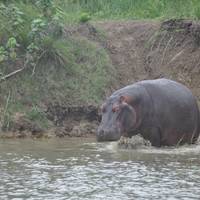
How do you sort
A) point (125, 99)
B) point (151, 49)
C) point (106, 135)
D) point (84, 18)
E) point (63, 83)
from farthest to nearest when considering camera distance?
point (84, 18), point (151, 49), point (63, 83), point (125, 99), point (106, 135)

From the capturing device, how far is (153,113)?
419 inches

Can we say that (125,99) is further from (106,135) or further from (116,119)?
(106,135)

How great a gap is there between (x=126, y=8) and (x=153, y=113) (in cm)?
549

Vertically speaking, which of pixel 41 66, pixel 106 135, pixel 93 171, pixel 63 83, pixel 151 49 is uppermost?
pixel 151 49

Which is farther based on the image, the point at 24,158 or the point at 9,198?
the point at 24,158

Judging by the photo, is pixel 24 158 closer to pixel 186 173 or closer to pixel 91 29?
pixel 186 173

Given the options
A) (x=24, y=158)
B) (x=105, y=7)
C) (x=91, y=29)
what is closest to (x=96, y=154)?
(x=24, y=158)

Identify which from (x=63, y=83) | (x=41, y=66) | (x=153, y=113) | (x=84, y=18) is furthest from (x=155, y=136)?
(x=84, y=18)

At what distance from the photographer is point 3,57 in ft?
39.0

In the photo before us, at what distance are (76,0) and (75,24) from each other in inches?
69.3

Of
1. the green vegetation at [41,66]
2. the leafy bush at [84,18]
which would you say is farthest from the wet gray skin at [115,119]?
the leafy bush at [84,18]

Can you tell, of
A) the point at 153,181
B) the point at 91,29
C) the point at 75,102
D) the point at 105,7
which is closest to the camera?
the point at 153,181

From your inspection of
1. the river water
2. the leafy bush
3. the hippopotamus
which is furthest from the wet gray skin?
the leafy bush

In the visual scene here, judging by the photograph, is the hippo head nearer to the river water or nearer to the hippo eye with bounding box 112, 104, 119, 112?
the hippo eye with bounding box 112, 104, 119, 112
